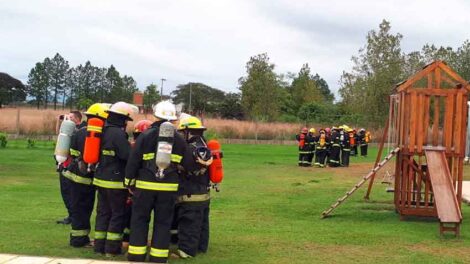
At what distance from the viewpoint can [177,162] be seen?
728 cm

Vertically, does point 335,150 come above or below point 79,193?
above

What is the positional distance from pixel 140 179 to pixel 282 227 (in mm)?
3853

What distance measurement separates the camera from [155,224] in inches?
285

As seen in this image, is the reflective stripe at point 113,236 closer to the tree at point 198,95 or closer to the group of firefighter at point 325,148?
the group of firefighter at point 325,148

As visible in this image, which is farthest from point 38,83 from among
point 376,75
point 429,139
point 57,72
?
point 429,139

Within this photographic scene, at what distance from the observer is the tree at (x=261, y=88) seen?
51875 millimetres

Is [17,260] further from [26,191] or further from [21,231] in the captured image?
[26,191]

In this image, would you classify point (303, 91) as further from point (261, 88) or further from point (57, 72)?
point (57, 72)

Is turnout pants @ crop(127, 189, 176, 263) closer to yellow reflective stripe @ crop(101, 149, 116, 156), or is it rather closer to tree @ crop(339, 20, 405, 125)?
yellow reflective stripe @ crop(101, 149, 116, 156)

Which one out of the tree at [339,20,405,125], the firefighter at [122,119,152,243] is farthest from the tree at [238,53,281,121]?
the firefighter at [122,119,152,243]

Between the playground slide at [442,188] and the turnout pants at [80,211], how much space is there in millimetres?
5573

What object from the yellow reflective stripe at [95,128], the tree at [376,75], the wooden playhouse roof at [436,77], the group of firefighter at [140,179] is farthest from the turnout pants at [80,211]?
the tree at [376,75]

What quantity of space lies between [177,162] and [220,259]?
1453mm

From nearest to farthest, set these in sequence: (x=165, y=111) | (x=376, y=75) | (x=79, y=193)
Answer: (x=165, y=111)
(x=79, y=193)
(x=376, y=75)
